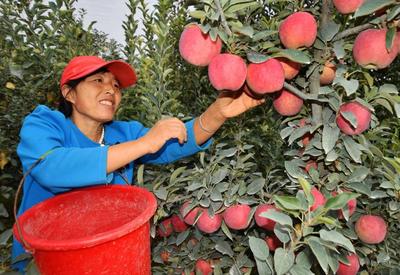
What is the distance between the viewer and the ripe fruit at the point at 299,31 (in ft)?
2.64

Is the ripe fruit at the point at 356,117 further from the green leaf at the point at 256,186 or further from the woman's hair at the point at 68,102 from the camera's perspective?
the woman's hair at the point at 68,102

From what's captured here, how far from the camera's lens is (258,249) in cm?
70

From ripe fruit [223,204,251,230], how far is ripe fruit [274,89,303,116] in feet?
1.01

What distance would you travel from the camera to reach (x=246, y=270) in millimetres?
1244

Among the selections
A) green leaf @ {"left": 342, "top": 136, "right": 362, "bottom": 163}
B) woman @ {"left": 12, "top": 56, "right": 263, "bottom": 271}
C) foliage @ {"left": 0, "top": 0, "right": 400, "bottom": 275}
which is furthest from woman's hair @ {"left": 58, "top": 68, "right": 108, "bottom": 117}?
green leaf @ {"left": 342, "top": 136, "right": 362, "bottom": 163}

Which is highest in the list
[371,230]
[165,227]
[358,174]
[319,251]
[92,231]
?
[319,251]

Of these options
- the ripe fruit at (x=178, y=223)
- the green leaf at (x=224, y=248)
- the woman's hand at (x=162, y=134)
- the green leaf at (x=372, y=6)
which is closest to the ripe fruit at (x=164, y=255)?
the ripe fruit at (x=178, y=223)

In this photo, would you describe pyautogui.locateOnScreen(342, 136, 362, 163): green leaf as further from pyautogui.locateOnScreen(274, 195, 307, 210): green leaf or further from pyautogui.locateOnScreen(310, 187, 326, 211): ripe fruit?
pyautogui.locateOnScreen(274, 195, 307, 210): green leaf

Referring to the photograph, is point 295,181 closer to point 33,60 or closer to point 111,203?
point 111,203

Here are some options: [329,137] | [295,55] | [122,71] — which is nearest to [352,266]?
[329,137]

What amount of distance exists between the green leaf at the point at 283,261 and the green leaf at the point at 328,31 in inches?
19.1

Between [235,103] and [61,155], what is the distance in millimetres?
552

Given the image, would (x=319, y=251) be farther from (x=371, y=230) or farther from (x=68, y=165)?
(x=68, y=165)

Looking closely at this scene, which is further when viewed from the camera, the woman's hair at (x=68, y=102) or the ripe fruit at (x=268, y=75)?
the woman's hair at (x=68, y=102)
